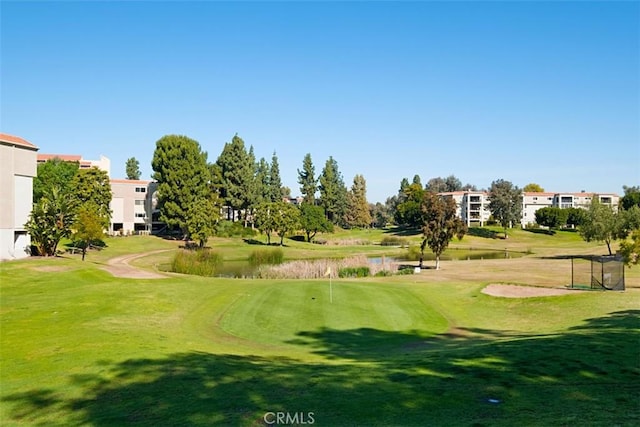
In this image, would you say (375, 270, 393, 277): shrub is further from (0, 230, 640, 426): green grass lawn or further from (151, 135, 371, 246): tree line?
(151, 135, 371, 246): tree line

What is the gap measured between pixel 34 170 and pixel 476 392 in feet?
145

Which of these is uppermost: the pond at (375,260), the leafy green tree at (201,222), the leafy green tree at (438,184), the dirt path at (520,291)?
the leafy green tree at (438,184)

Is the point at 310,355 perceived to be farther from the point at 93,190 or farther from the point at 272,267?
the point at 93,190

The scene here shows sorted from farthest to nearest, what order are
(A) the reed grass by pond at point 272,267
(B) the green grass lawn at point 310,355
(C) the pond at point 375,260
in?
(C) the pond at point 375,260, (A) the reed grass by pond at point 272,267, (B) the green grass lawn at point 310,355

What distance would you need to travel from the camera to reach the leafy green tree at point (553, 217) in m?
109

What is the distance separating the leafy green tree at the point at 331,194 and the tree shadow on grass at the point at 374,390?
98.6 m

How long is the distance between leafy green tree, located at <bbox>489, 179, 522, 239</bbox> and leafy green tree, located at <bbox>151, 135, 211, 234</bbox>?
57.9 metres

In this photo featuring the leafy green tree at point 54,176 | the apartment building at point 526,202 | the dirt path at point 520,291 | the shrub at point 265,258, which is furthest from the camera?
the apartment building at point 526,202

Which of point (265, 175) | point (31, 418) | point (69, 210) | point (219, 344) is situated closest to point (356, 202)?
point (265, 175)

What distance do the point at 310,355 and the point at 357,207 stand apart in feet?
359

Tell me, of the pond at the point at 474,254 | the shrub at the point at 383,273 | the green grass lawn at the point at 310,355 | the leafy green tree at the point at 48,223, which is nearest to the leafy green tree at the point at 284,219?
the pond at the point at 474,254

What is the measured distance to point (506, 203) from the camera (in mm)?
99500

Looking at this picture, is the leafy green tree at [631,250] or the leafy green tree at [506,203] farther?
the leafy green tree at [506,203]

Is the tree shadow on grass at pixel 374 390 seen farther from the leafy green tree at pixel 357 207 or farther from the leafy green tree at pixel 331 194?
the leafy green tree at pixel 357 207
